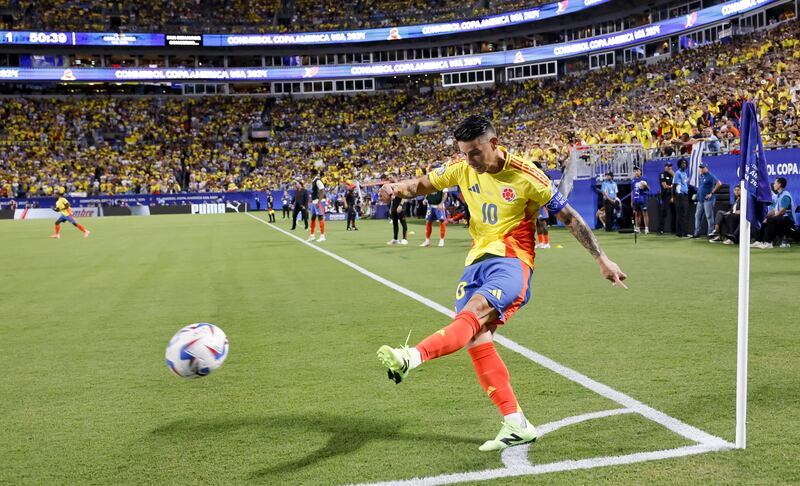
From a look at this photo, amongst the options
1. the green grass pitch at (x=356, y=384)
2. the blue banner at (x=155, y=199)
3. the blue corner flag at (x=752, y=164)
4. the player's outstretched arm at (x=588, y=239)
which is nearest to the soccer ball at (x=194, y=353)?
the green grass pitch at (x=356, y=384)

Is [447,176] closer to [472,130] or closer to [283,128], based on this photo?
[472,130]

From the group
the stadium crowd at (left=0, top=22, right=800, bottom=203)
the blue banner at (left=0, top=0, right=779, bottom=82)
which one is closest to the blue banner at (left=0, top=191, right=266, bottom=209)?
the stadium crowd at (left=0, top=22, right=800, bottom=203)

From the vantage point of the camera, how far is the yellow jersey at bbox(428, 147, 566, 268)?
15.0 feet

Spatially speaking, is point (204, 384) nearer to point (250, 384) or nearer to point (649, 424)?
point (250, 384)

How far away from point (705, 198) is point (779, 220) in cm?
273

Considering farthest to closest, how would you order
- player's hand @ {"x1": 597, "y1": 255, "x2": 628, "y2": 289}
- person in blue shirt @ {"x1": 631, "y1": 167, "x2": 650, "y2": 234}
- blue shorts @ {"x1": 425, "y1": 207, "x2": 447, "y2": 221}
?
1. person in blue shirt @ {"x1": 631, "y1": 167, "x2": 650, "y2": 234}
2. blue shorts @ {"x1": 425, "y1": 207, "x2": 447, "y2": 221}
3. player's hand @ {"x1": 597, "y1": 255, "x2": 628, "y2": 289}

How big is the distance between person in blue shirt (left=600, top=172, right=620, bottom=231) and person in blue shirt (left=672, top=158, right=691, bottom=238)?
9.05ft

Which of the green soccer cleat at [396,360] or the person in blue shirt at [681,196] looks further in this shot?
the person in blue shirt at [681,196]

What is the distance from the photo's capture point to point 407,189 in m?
4.85

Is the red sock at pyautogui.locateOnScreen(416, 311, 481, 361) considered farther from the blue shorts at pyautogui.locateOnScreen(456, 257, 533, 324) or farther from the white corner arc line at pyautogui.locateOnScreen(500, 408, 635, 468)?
the white corner arc line at pyautogui.locateOnScreen(500, 408, 635, 468)

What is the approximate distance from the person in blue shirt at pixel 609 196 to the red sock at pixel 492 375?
20988mm

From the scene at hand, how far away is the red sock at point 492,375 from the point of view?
4.45 metres

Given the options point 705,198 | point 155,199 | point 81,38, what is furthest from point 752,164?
point 81,38

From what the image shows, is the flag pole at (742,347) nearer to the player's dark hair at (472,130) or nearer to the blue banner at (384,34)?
the player's dark hair at (472,130)
